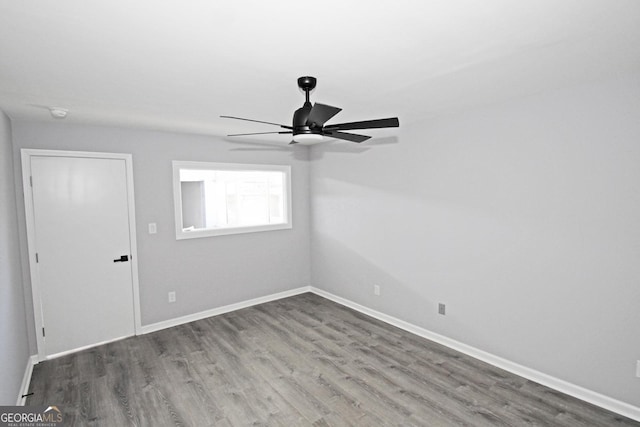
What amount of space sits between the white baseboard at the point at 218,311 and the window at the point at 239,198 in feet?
3.40

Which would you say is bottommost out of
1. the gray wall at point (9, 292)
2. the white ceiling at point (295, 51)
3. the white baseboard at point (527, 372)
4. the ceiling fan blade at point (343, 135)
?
the white baseboard at point (527, 372)

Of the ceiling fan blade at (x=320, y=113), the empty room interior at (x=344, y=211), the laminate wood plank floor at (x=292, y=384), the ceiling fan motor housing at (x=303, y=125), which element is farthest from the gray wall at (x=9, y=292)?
the ceiling fan blade at (x=320, y=113)

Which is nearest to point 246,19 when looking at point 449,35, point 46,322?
point 449,35

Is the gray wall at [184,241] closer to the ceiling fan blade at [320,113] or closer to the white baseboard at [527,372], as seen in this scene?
the white baseboard at [527,372]

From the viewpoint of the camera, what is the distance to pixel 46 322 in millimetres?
3457

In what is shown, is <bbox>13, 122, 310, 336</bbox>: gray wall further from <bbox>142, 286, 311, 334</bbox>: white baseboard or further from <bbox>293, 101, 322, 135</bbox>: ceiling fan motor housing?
<bbox>293, 101, 322, 135</bbox>: ceiling fan motor housing

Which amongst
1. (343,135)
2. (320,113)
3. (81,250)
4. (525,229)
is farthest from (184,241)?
(525,229)

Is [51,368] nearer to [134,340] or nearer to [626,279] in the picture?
[134,340]

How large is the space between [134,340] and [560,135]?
467 cm

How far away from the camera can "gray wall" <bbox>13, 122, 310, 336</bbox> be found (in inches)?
142

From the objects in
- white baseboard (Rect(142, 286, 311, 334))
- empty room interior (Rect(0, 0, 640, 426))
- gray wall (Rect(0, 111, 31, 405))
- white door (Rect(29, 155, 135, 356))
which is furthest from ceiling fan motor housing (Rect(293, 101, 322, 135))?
white baseboard (Rect(142, 286, 311, 334))

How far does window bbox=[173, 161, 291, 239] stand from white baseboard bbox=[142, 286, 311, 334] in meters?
1.04

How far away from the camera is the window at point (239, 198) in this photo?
16.4 ft

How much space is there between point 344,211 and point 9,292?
3577 millimetres
